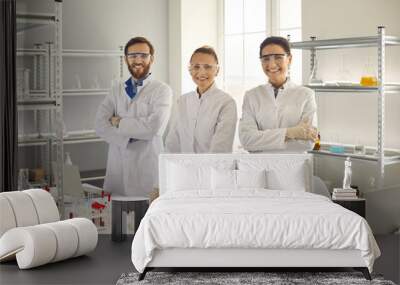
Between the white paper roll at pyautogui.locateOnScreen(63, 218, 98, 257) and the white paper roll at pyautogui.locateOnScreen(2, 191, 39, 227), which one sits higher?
the white paper roll at pyautogui.locateOnScreen(2, 191, 39, 227)

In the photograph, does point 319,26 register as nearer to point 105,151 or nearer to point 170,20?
point 170,20

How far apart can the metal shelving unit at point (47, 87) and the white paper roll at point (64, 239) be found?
1763mm

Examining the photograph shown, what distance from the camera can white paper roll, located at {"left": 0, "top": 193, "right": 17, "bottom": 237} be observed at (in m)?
5.96

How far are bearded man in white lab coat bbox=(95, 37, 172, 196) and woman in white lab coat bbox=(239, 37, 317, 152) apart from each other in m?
0.95

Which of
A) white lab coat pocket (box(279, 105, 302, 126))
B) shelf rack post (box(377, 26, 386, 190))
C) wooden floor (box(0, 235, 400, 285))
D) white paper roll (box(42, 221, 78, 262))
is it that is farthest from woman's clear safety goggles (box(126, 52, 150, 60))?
shelf rack post (box(377, 26, 386, 190))

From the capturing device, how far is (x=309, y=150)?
719 centimetres

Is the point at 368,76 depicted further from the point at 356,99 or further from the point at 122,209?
the point at 122,209

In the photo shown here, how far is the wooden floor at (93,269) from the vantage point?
17.9 ft

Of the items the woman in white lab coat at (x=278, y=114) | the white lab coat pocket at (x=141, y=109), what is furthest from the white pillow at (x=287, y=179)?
the white lab coat pocket at (x=141, y=109)

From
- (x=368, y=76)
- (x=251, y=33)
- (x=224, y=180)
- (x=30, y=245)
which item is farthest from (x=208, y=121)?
(x=30, y=245)

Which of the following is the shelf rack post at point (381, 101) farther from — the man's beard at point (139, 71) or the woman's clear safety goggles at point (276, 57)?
the man's beard at point (139, 71)

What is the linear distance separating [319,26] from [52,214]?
10.4 feet

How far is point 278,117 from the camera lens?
695 cm

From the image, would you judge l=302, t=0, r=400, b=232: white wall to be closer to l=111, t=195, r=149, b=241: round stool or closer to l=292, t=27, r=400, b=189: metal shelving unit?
l=292, t=27, r=400, b=189: metal shelving unit
